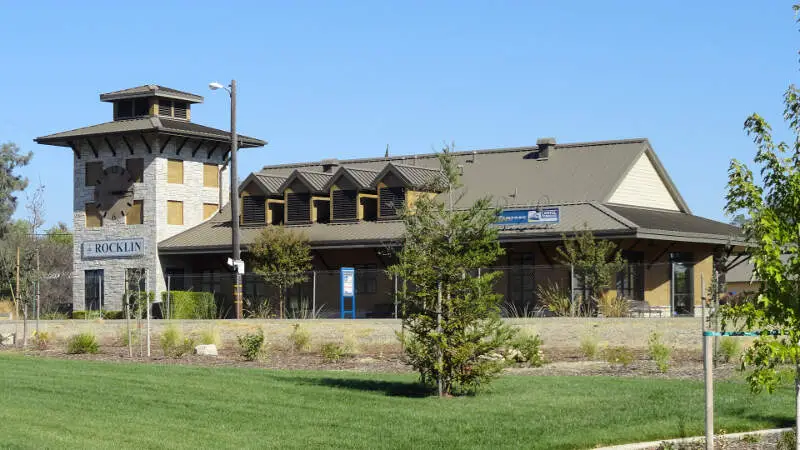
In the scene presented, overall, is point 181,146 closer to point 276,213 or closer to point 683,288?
point 276,213

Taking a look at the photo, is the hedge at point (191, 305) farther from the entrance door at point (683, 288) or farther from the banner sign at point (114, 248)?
the entrance door at point (683, 288)

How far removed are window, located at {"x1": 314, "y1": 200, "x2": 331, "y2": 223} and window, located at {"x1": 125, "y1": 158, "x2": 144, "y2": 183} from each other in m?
8.57

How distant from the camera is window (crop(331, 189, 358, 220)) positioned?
154 feet

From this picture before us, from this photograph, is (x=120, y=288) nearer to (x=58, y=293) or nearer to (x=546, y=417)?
(x=58, y=293)

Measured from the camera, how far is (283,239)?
146 ft

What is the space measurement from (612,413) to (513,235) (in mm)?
25272

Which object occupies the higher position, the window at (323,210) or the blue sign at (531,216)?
the window at (323,210)

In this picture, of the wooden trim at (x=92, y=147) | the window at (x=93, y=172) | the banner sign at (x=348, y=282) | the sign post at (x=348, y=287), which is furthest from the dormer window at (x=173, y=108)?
the banner sign at (x=348, y=282)

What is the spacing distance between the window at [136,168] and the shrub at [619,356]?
100 feet

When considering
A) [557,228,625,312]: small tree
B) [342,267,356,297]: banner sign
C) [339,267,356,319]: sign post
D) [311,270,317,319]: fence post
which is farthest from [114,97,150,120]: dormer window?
[557,228,625,312]: small tree

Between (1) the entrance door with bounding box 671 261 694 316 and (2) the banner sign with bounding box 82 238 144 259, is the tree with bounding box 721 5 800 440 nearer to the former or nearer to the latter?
(1) the entrance door with bounding box 671 261 694 316

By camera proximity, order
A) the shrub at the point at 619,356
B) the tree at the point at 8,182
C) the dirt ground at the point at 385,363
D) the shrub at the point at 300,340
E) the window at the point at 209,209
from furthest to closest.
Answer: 1. the tree at the point at 8,182
2. the window at the point at 209,209
3. the shrub at the point at 300,340
4. the shrub at the point at 619,356
5. the dirt ground at the point at 385,363

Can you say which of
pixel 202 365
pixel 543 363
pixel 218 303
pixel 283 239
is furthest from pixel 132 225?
pixel 543 363

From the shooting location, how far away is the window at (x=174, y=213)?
168ft
